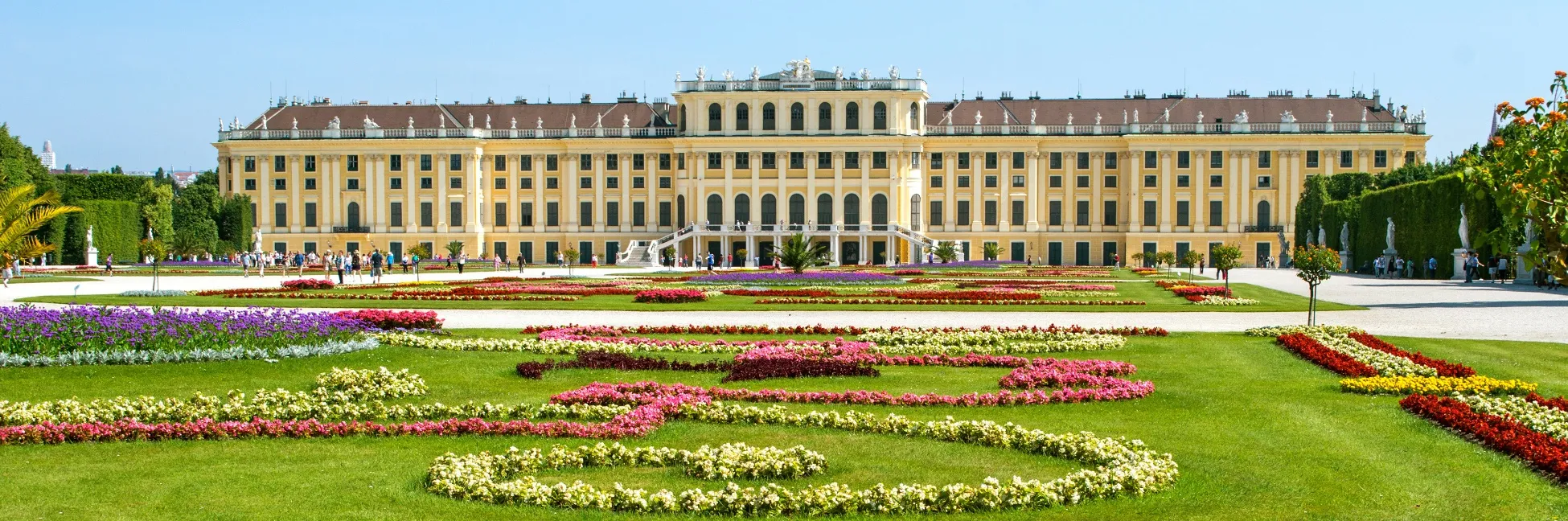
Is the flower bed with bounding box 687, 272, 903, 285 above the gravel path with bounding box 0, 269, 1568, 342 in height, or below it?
above

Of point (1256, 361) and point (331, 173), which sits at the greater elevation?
point (331, 173)

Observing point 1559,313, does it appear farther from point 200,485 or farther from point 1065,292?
point 200,485

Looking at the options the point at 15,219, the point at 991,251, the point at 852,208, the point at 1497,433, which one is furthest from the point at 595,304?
the point at 852,208

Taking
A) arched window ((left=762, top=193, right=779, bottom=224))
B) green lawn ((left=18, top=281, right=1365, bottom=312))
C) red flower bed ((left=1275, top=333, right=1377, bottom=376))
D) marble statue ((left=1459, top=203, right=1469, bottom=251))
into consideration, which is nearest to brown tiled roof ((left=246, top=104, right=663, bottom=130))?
arched window ((left=762, top=193, right=779, bottom=224))

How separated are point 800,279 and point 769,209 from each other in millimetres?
45738

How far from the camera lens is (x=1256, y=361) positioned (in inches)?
703

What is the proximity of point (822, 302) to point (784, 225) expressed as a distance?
2164 inches

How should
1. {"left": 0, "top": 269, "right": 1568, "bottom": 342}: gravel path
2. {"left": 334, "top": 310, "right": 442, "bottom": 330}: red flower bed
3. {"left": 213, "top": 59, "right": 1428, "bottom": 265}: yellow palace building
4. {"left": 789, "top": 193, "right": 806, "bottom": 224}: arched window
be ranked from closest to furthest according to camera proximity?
{"left": 334, "top": 310, "right": 442, "bottom": 330}: red flower bed, {"left": 0, "top": 269, "right": 1568, "bottom": 342}: gravel path, {"left": 213, "top": 59, "right": 1428, "bottom": 265}: yellow palace building, {"left": 789, "top": 193, "right": 806, "bottom": 224}: arched window

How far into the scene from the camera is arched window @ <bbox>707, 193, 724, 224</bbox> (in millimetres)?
89188

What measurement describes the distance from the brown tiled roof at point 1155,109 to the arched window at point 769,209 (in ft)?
36.7

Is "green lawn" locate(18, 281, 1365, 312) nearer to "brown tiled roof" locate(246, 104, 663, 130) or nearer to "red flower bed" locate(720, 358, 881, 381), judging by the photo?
"red flower bed" locate(720, 358, 881, 381)

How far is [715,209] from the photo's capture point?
89562 millimetres

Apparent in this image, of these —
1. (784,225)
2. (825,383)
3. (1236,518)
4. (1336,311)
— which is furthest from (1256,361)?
(784,225)

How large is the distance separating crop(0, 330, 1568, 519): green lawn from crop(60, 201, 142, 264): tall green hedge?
5851 cm
